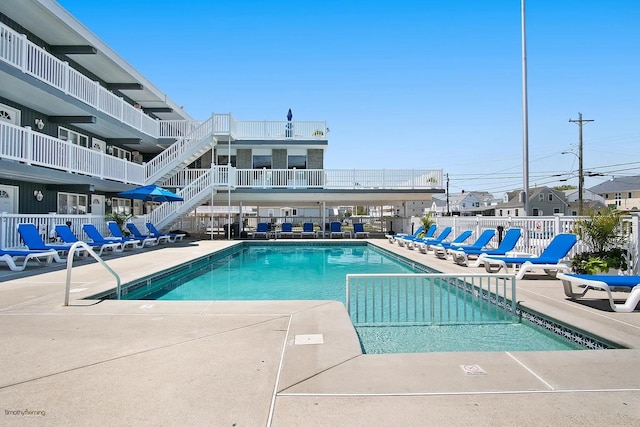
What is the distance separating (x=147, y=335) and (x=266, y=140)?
1924cm

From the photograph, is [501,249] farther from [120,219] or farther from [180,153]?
[180,153]

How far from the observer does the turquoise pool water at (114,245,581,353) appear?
462cm

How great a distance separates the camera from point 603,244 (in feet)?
24.5

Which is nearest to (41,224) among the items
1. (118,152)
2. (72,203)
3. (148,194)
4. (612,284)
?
(148,194)

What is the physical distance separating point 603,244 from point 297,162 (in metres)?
17.7

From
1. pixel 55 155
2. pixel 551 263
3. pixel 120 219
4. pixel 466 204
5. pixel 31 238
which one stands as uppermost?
pixel 466 204

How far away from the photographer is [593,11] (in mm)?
13117

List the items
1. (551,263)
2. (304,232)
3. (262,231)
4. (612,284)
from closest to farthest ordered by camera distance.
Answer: (612,284) < (551,263) < (262,231) < (304,232)

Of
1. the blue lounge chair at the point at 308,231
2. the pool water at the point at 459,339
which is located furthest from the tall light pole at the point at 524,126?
the blue lounge chair at the point at 308,231

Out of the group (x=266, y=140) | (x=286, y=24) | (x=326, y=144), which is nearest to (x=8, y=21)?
(x=286, y=24)

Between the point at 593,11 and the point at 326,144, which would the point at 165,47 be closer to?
the point at 326,144

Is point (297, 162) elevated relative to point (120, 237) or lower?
elevated

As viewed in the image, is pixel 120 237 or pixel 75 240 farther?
pixel 120 237

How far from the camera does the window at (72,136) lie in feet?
49.0
